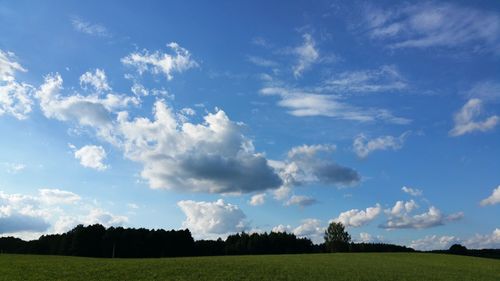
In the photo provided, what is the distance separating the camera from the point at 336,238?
539 ft

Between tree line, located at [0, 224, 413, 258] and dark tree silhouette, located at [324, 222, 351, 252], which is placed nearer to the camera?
tree line, located at [0, 224, 413, 258]

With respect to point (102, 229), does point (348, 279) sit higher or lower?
lower

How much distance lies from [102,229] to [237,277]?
10100 centimetres

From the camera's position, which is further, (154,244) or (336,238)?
(336,238)

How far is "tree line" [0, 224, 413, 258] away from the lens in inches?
5094

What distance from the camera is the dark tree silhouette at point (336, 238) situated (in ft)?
529

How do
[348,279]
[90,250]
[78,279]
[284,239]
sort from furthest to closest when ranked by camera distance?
[284,239], [90,250], [348,279], [78,279]

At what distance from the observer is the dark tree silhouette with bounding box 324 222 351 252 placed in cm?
16125

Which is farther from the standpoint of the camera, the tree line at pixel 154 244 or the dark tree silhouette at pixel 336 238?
the dark tree silhouette at pixel 336 238

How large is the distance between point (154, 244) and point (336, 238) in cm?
6273

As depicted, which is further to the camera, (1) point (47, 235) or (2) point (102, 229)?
(1) point (47, 235)

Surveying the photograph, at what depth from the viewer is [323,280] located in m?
43.4

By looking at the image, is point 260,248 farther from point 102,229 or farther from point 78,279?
point 78,279

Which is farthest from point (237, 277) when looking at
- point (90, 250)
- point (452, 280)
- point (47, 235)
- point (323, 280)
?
point (47, 235)
